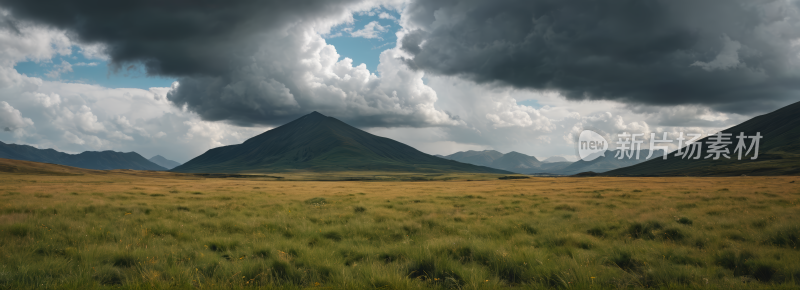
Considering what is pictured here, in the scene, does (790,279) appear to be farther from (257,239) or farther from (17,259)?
(17,259)

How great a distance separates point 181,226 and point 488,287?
1337cm

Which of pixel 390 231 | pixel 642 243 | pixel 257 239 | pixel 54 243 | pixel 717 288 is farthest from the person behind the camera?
pixel 390 231

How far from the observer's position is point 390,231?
1466 centimetres

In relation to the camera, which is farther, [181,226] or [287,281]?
[181,226]

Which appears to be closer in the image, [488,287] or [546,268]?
[488,287]

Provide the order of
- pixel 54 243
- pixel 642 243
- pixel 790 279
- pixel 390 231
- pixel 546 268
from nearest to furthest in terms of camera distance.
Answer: pixel 790 279, pixel 546 268, pixel 54 243, pixel 642 243, pixel 390 231

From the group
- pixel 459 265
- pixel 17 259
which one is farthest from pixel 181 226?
pixel 459 265

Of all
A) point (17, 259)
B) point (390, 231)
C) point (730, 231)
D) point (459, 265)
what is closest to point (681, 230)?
point (730, 231)

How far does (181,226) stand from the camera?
14.9 meters

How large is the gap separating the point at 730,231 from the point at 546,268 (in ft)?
31.9

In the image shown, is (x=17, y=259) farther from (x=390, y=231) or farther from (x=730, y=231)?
(x=730, y=231)

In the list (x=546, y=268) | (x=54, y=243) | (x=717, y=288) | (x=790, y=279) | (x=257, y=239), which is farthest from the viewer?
(x=257, y=239)

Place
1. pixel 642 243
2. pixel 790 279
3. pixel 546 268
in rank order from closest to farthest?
pixel 790 279 → pixel 546 268 → pixel 642 243

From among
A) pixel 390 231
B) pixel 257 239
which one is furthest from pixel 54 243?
pixel 390 231
